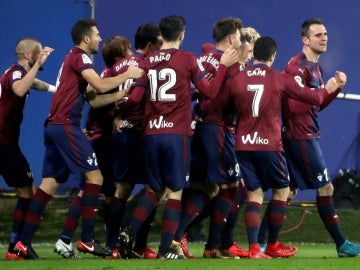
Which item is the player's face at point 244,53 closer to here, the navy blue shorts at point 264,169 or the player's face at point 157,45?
the player's face at point 157,45

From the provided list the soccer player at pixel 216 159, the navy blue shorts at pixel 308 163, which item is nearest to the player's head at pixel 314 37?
the soccer player at pixel 216 159

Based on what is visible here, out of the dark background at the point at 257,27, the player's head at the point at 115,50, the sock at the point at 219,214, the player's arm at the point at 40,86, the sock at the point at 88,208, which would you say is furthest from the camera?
the dark background at the point at 257,27

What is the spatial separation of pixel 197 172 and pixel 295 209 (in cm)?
365

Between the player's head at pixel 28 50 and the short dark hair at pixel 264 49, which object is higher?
the short dark hair at pixel 264 49

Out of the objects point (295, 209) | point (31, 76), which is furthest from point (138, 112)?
point (295, 209)

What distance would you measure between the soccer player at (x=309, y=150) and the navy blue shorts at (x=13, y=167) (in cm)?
220

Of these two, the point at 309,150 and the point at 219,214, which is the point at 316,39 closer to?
the point at 309,150

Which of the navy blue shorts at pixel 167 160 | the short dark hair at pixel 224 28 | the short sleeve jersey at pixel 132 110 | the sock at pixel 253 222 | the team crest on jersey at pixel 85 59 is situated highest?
the short dark hair at pixel 224 28

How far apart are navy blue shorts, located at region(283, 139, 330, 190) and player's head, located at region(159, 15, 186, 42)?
55.1 inches

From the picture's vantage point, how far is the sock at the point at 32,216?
9391 millimetres

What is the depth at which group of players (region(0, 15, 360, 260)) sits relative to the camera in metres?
9.02

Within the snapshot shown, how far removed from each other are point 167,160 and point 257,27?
527 centimetres

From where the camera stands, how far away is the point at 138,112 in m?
9.61

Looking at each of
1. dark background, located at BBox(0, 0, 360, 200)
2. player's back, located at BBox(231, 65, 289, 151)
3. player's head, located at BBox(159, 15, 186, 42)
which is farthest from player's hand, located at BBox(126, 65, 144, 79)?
dark background, located at BBox(0, 0, 360, 200)
